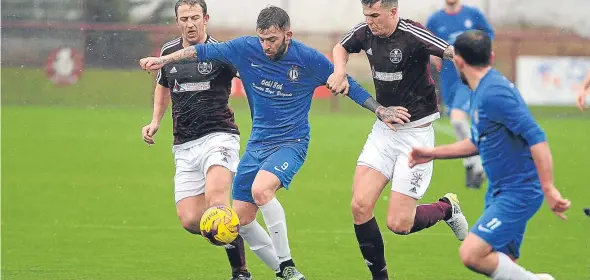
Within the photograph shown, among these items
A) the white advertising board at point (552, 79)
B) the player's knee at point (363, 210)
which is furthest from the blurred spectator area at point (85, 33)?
the player's knee at point (363, 210)

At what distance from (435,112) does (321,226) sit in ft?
10.8

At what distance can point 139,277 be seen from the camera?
8.52 meters

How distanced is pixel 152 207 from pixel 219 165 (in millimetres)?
4414

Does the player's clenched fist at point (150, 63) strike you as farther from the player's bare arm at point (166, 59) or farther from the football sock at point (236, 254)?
the football sock at point (236, 254)

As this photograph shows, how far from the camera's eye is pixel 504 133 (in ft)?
21.1

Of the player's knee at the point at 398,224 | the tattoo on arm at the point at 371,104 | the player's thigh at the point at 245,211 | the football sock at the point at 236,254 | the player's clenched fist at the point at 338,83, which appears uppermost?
the player's clenched fist at the point at 338,83

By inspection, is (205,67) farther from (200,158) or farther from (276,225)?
(276,225)

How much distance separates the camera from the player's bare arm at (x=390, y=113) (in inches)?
313

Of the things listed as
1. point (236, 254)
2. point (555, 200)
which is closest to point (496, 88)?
point (555, 200)

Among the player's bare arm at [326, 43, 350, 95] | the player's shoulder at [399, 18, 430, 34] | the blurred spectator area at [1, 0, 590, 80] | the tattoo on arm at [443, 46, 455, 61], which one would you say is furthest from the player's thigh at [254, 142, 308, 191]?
the blurred spectator area at [1, 0, 590, 80]

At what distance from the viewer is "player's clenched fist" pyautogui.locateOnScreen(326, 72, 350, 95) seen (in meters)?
7.87

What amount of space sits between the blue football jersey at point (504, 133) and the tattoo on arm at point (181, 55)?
8.39 feet

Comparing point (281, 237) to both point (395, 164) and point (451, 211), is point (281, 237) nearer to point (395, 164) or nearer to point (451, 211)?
point (395, 164)

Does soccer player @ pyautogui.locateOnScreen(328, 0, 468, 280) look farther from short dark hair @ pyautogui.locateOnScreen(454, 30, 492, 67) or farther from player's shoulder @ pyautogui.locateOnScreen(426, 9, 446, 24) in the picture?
player's shoulder @ pyautogui.locateOnScreen(426, 9, 446, 24)
